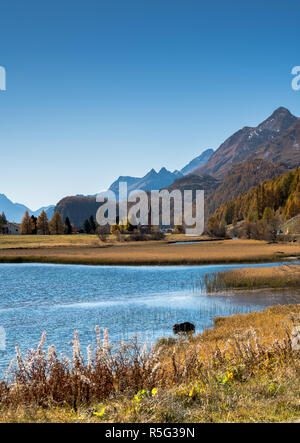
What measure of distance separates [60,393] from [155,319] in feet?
57.7

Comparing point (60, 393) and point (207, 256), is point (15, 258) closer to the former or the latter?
point (207, 256)

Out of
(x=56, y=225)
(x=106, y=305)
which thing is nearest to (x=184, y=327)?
(x=106, y=305)

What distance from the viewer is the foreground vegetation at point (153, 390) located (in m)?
6.55

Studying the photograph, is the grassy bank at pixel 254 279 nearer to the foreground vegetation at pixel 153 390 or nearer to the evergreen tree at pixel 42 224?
the foreground vegetation at pixel 153 390

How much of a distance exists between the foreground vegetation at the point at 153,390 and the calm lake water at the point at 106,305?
12.6ft

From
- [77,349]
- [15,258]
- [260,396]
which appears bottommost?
[15,258]

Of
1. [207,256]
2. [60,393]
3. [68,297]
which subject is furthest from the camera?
[207,256]

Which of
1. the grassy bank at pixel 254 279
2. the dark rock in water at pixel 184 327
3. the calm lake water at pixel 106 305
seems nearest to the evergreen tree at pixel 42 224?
the calm lake water at pixel 106 305

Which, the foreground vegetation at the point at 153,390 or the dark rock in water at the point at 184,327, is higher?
the foreground vegetation at the point at 153,390

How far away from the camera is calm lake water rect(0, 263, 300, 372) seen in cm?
2172

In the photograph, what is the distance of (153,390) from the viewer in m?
7.35

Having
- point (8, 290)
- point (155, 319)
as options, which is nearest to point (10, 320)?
point (155, 319)

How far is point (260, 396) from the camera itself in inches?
293

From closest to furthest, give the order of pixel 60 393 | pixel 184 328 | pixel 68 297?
1. pixel 60 393
2. pixel 184 328
3. pixel 68 297
